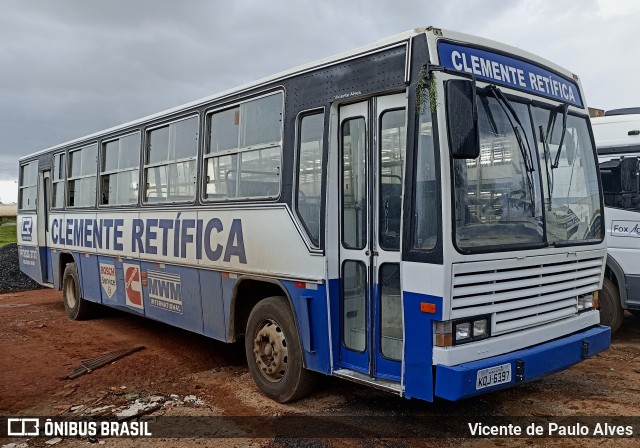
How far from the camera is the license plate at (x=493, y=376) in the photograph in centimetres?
402

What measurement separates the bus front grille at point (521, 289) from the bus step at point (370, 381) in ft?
2.49

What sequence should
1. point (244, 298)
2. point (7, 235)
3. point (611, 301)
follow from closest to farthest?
point (244, 298)
point (611, 301)
point (7, 235)

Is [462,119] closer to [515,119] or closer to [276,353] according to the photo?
[515,119]

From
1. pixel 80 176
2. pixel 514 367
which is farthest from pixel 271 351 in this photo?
pixel 80 176

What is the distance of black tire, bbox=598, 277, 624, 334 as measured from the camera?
7.84 m

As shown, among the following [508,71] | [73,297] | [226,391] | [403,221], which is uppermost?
[508,71]

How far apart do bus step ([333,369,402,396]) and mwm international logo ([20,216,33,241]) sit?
9489 millimetres

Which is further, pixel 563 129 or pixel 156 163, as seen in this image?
pixel 156 163

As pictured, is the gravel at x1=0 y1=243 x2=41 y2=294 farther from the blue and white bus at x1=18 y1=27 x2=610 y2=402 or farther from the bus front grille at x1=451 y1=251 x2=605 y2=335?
the bus front grille at x1=451 y1=251 x2=605 y2=335

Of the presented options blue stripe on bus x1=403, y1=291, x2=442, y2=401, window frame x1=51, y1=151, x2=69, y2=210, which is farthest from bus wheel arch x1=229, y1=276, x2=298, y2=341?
window frame x1=51, y1=151, x2=69, y2=210

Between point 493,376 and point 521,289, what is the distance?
781 mm

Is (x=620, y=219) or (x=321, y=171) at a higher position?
(x=321, y=171)

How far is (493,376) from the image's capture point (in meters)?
4.11

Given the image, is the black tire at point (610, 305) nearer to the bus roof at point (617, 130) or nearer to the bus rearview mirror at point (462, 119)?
the bus roof at point (617, 130)
